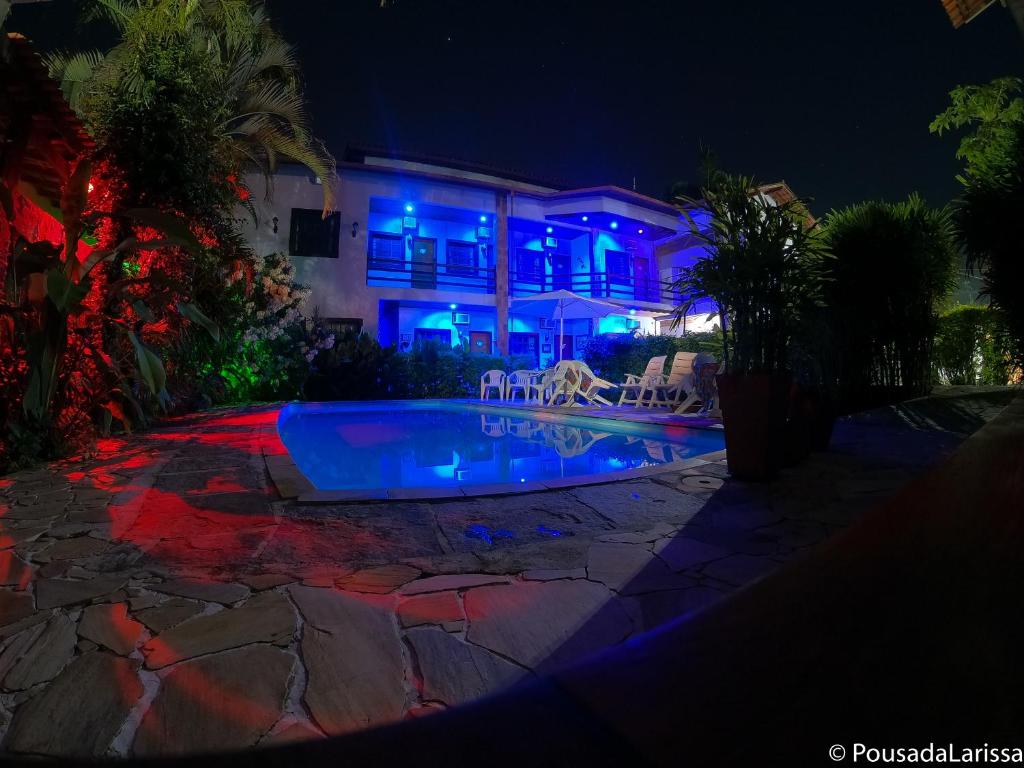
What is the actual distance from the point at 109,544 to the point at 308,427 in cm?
646

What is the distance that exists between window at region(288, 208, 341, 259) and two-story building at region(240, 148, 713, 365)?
3cm

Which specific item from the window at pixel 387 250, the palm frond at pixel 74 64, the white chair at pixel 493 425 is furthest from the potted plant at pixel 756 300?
the window at pixel 387 250

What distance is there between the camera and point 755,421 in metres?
3.21

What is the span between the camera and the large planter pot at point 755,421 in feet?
10.5

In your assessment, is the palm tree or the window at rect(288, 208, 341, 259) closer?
the palm tree

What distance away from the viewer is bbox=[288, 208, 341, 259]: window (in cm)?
1436

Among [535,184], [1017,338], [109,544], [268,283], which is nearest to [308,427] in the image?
[268,283]

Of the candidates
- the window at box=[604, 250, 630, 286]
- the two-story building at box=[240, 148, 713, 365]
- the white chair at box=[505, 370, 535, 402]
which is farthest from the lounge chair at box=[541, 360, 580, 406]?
the window at box=[604, 250, 630, 286]

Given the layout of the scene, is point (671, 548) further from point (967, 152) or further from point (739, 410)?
point (967, 152)

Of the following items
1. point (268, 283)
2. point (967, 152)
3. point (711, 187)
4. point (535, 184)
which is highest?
point (535, 184)

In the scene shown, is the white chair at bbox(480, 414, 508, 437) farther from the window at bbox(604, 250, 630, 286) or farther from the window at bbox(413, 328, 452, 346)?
the window at bbox(604, 250, 630, 286)

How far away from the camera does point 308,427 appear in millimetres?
8195

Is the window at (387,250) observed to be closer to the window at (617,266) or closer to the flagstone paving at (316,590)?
the window at (617,266)

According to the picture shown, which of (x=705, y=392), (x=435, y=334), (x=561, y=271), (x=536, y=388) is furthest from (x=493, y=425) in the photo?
(x=561, y=271)
